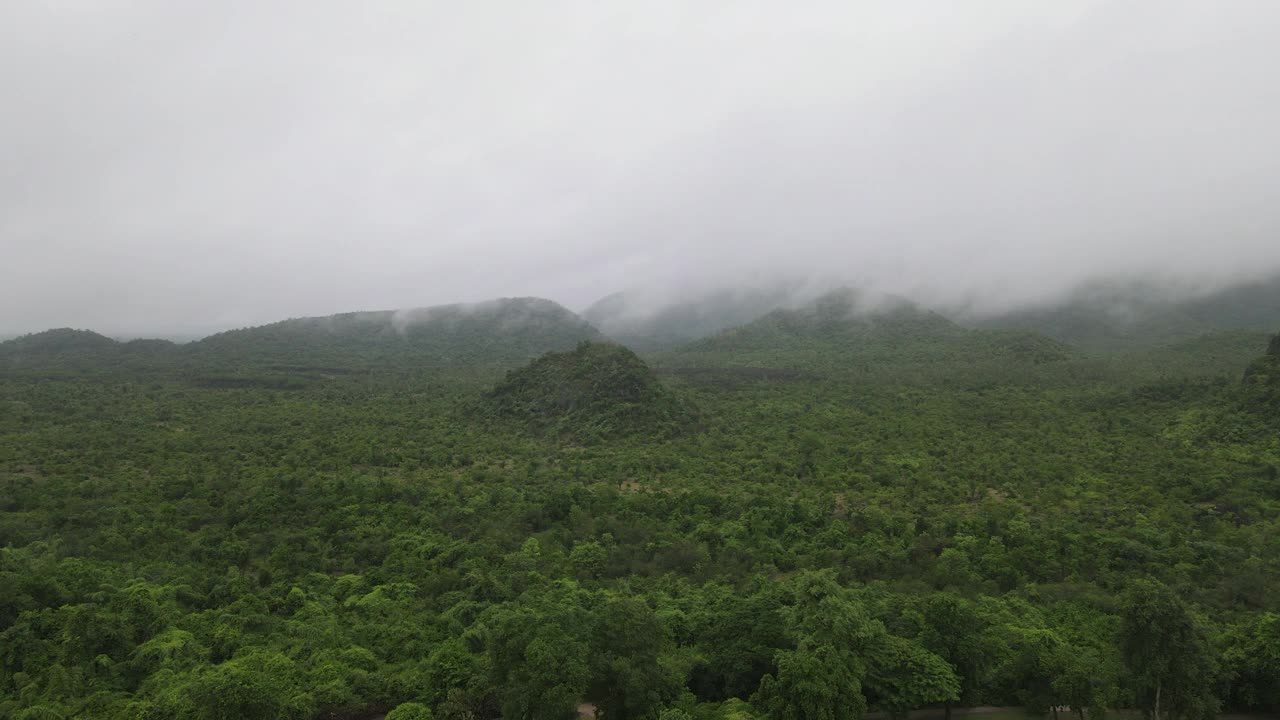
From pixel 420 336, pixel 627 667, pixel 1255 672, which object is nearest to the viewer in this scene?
pixel 627 667

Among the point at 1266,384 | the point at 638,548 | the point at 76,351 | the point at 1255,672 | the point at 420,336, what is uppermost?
the point at 76,351

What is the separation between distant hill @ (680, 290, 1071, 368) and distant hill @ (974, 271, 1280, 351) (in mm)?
30293

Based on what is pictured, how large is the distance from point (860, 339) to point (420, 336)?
10332 cm

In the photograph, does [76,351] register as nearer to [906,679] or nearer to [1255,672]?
[906,679]

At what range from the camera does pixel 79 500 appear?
3641cm

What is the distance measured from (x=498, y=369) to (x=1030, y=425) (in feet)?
292

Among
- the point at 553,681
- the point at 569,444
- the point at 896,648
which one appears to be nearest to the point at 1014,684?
the point at 896,648

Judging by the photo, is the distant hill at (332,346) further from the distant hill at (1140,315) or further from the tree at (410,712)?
the distant hill at (1140,315)

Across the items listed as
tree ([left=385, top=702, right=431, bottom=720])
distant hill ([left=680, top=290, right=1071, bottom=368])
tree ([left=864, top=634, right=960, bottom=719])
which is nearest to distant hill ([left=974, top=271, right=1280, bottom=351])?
distant hill ([left=680, top=290, right=1071, bottom=368])

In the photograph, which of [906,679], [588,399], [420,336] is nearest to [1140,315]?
[588,399]

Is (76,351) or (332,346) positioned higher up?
(76,351)

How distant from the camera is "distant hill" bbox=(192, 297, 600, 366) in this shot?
125750 millimetres

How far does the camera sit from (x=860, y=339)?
127 metres

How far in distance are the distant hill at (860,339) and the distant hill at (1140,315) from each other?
30.3m
